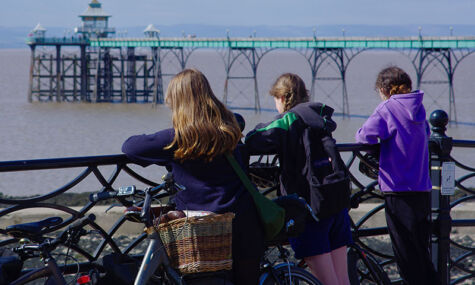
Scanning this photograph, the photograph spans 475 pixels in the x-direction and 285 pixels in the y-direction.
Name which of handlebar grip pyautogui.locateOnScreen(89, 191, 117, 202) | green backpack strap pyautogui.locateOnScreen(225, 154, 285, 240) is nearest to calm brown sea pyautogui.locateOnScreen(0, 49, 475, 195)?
green backpack strap pyautogui.locateOnScreen(225, 154, 285, 240)

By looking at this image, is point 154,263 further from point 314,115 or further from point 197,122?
point 314,115

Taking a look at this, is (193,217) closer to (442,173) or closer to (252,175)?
(252,175)

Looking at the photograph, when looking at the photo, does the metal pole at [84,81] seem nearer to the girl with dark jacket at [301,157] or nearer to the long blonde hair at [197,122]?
the girl with dark jacket at [301,157]

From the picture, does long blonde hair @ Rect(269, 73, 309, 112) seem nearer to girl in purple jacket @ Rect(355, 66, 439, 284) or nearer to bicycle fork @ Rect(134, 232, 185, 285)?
girl in purple jacket @ Rect(355, 66, 439, 284)

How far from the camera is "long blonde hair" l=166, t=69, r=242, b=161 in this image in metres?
3.13

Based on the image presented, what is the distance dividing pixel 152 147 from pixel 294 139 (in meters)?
0.77

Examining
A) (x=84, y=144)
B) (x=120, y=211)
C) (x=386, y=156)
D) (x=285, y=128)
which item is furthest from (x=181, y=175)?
(x=84, y=144)

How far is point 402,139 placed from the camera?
4082 mm

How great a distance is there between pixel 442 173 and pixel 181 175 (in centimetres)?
199

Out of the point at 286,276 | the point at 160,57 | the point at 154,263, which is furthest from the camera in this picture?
the point at 160,57

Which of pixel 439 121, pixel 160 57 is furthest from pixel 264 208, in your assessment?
pixel 160 57

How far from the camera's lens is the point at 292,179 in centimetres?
367

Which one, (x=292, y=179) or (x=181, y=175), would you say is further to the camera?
(x=292, y=179)

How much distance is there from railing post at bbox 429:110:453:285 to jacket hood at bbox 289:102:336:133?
113cm
